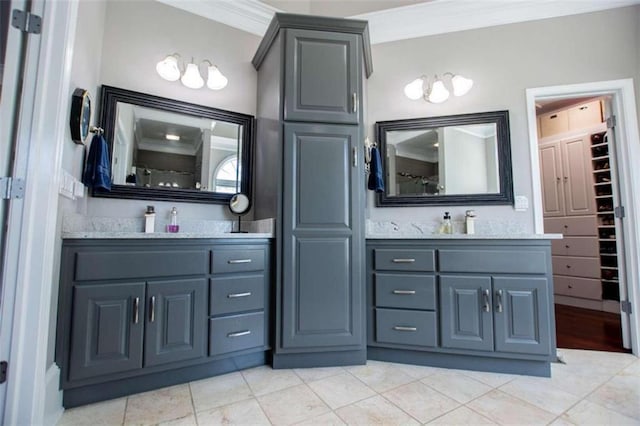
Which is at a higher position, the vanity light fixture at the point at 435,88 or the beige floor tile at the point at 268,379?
the vanity light fixture at the point at 435,88

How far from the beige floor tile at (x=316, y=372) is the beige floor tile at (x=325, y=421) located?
0.39 m

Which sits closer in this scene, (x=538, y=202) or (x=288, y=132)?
(x=288, y=132)

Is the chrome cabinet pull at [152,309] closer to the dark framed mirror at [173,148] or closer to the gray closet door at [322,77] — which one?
the dark framed mirror at [173,148]

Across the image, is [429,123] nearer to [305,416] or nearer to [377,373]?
[377,373]

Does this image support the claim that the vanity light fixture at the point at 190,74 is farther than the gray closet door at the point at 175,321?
Yes

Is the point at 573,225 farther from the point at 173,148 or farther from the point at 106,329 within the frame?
the point at 106,329

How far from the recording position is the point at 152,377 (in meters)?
1.69

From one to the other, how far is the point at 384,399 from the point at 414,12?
9.86 ft

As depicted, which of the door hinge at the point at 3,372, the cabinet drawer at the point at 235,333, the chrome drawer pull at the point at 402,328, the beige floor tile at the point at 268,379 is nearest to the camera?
the door hinge at the point at 3,372

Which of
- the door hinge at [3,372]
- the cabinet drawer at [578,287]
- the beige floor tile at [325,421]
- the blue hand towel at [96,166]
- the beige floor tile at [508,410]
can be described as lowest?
the beige floor tile at [508,410]

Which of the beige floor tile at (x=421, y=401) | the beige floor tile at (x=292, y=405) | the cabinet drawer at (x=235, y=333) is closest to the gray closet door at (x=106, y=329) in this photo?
the cabinet drawer at (x=235, y=333)

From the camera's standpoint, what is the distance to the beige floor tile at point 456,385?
165cm

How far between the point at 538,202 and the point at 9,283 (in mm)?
3276

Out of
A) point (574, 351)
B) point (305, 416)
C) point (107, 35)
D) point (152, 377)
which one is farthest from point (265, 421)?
point (107, 35)
